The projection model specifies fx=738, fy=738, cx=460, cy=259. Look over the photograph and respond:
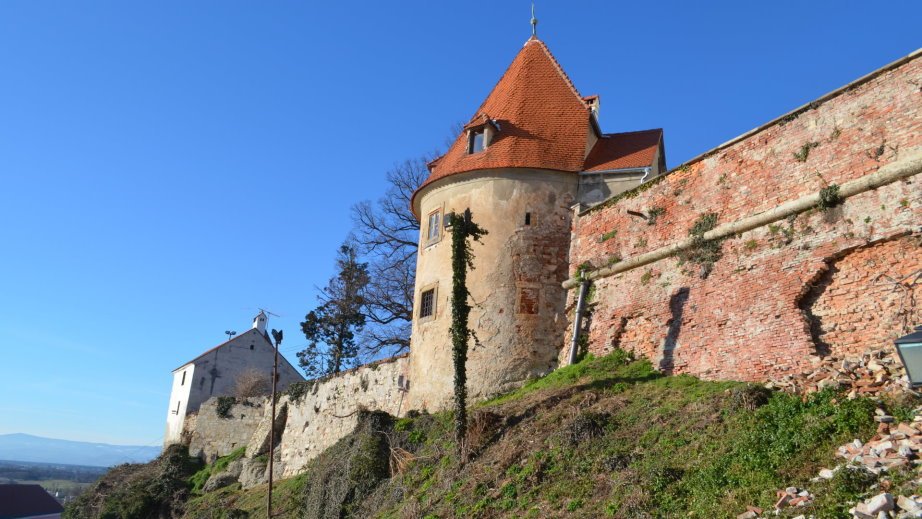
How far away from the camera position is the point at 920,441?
8.30 m

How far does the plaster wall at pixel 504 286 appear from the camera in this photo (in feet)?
57.2

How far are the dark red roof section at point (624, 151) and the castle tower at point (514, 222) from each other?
28mm

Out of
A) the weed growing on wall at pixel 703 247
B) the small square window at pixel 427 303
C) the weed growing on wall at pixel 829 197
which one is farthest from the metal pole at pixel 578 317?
the weed growing on wall at pixel 829 197

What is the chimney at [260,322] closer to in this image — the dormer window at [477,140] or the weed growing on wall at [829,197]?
the dormer window at [477,140]

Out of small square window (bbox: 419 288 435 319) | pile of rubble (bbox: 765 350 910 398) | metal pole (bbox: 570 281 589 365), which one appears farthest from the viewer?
small square window (bbox: 419 288 435 319)

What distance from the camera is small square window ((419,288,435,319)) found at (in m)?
19.1

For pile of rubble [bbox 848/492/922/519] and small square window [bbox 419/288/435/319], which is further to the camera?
small square window [bbox 419/288/435/319]

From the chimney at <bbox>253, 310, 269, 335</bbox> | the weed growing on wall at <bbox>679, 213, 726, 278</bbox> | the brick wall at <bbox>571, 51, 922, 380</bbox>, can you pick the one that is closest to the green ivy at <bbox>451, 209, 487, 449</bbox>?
the brick wall at <bbox>571, 51, 922, 380</bbox>

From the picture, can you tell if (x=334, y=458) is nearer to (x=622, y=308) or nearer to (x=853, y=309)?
(x=622, y=308)

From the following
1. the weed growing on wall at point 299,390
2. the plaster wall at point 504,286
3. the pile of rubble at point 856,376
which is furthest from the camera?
the weed growing on wall at point 299,390

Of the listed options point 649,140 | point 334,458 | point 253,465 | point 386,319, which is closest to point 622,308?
point 649,140

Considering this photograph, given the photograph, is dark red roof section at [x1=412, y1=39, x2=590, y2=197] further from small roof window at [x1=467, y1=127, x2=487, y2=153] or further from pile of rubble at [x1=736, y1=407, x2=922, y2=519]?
pile of rubble at [x1=736, y1=407, x2=922, y2=519]

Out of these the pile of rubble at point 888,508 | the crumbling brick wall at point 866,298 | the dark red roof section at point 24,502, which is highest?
the crumbling brick wall at point 866,298

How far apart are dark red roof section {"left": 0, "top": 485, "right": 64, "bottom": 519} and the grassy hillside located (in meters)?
48.8
